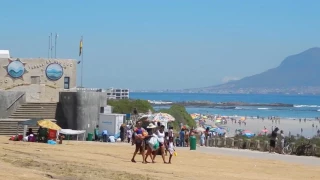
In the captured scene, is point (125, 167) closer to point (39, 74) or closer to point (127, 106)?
point (39, 74)

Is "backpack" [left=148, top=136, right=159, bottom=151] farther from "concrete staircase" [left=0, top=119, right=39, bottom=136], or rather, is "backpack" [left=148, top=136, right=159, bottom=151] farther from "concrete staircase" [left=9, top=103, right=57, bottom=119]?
"concrete staircase" [left=9, top=103, right=57, bottom=119]

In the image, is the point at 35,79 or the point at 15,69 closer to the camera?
the point at 15,69

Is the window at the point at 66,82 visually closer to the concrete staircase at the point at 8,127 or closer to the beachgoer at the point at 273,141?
the concrete staircase at the point at 8,127

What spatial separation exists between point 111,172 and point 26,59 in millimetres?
27614

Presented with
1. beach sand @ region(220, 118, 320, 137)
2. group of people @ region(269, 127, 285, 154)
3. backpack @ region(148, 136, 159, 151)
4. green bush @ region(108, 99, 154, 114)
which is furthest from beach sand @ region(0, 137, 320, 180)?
beach sand @ region(220, 118, 320, 137)

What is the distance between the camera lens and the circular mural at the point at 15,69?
44.2 metres

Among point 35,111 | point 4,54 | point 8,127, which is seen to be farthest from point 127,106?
point 8,127

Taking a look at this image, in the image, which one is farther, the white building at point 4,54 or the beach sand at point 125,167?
the white building at point 4,54

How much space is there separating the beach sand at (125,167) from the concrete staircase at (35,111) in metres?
12.6

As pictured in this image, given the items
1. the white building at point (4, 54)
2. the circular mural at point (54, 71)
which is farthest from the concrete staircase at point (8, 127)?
the white building at point (4, 54)

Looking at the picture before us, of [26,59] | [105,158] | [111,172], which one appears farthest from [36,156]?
[26,59]

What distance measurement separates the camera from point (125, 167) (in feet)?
67.8

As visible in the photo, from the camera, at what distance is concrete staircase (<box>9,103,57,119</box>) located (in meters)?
39.3

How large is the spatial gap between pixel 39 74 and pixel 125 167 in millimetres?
25382
